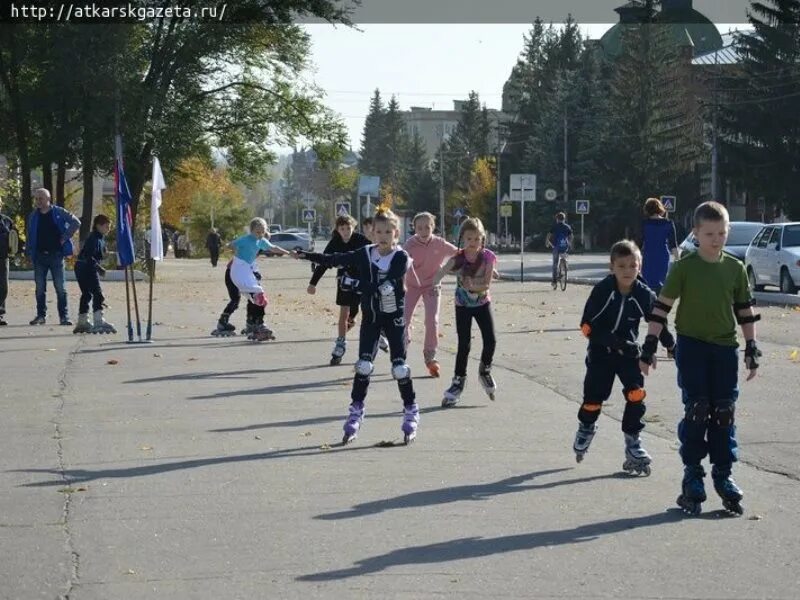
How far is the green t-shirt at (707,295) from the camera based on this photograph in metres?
8.04

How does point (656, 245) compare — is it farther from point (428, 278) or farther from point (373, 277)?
point (373, 277)

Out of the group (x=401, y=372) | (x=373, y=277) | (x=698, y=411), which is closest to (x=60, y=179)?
(x=373, y=277)

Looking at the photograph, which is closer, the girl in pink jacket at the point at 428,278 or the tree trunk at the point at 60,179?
the girl in pink jacket at the point at 428,278

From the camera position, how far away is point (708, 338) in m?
8.04

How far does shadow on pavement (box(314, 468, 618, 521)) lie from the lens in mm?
7824

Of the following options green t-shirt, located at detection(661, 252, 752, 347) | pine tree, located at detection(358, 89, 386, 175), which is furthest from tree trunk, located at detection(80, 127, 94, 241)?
pine tree, located at detection(358, 89, 386, 175)

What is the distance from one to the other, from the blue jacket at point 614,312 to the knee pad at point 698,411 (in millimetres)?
1205

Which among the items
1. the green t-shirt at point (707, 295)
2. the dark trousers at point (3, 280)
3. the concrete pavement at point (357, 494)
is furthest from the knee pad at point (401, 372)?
the dark trousers at point (3, 280)

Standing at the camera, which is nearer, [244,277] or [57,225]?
[244,277]

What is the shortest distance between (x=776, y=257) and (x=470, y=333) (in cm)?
1992

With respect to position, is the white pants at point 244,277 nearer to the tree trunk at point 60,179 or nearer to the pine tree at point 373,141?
the tree trunk at point 60,179

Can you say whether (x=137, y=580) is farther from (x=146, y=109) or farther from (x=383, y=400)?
(x=146, y=109)

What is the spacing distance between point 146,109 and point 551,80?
7480 cm

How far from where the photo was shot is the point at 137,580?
6184 millimetres
